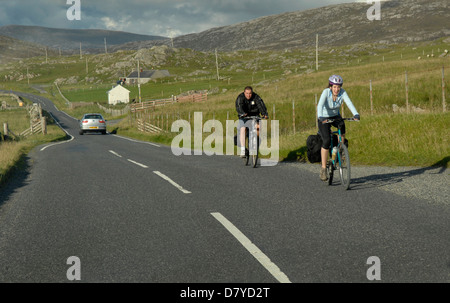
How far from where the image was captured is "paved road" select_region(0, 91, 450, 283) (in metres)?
4.20

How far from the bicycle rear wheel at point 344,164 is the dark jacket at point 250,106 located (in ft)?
12.3

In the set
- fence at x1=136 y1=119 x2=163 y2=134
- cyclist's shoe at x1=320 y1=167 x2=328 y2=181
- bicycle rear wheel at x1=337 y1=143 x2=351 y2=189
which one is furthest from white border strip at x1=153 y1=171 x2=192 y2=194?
fence at x1=136 y1=119 x2=163 y2=134

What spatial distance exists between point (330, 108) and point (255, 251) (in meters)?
4.55

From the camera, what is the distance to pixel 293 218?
6102 millimetres

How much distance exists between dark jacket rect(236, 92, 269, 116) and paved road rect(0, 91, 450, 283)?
2.65m

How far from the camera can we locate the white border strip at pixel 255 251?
4.05m

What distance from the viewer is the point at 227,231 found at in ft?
18.2

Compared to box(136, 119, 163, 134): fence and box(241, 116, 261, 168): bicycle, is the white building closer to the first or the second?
box(136, 119, 163, 134): fence

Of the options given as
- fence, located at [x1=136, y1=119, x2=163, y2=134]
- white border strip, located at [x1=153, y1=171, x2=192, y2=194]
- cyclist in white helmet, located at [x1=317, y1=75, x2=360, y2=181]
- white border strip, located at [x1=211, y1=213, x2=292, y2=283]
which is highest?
cyclist in white helmet, located at [x1=317, y1=75, x2=360, y2=181]

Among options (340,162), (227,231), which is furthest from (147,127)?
(227,231)

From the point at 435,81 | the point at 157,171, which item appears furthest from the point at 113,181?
the point at 435,81

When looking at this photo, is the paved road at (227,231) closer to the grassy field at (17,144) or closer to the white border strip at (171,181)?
the white border strip at (171,181)
